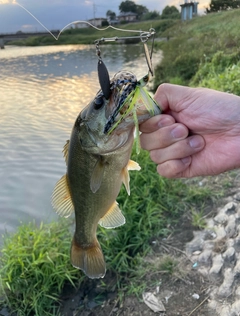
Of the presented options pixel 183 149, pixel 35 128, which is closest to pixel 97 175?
pixel 183 149

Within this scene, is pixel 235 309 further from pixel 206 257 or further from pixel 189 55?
pixel 189 55

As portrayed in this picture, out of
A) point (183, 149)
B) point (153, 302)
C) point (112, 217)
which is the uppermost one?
point (183, 149)

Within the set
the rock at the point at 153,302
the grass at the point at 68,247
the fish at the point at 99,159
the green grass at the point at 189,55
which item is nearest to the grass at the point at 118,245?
the grass at the point at 68,247

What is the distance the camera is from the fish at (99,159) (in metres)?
1.61

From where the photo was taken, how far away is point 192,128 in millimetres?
2234

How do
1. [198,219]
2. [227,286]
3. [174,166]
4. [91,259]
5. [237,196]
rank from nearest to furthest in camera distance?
[174,166], [91,259], [227,286], [198,219], [237,196]

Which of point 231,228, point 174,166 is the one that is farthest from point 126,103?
point 231,228

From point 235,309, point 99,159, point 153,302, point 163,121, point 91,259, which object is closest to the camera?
point 99,159

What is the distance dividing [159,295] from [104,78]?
259 centimetres

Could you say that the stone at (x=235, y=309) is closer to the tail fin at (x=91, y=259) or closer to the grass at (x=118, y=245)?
the grass at (x=118, y=245)

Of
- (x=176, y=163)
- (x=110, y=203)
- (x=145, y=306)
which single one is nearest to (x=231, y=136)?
(x=176, y=163)

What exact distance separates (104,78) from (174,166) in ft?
3.47

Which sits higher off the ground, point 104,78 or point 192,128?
point 104,78

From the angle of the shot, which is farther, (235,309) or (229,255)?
(229,255)
